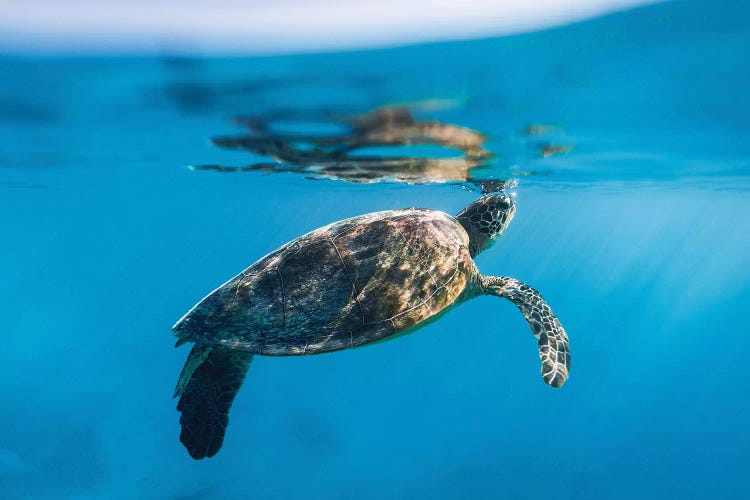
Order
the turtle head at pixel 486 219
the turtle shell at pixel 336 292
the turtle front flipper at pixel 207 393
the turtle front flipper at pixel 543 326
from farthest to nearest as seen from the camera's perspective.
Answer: the turtle head at pixel 486 219 → the turtle front flipper at pixel 207 393 → the turtle front flipper at pixel 543 326 → the turtle shell at pixel 336 292

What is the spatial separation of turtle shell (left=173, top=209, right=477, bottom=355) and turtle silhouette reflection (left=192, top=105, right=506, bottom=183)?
11.1ft

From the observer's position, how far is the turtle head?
24.9 feet

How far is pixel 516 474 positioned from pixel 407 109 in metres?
16.0

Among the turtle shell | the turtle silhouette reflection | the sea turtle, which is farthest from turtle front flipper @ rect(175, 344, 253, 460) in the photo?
the turtle silhouette reflection

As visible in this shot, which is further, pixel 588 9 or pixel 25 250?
pixel 25 250

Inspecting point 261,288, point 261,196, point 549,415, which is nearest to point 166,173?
point 261,196

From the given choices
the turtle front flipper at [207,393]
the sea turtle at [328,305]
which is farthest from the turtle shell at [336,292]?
the turtle front flipper at [207,393]

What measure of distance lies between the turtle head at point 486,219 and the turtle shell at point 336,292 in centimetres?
179

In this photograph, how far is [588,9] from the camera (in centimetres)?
499

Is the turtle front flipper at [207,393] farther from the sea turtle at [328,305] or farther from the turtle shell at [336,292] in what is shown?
the turtle shell at [336,292]

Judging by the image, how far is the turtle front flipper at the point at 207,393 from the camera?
18.3ft

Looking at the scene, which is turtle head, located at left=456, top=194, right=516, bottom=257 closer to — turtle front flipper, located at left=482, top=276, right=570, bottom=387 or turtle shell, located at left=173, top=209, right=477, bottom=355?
turtle front flipper, located at left=482, top=276, right=570, bottom=387

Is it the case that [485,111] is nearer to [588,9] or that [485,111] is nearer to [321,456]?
[588,9]

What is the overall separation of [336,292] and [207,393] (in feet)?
7.71
